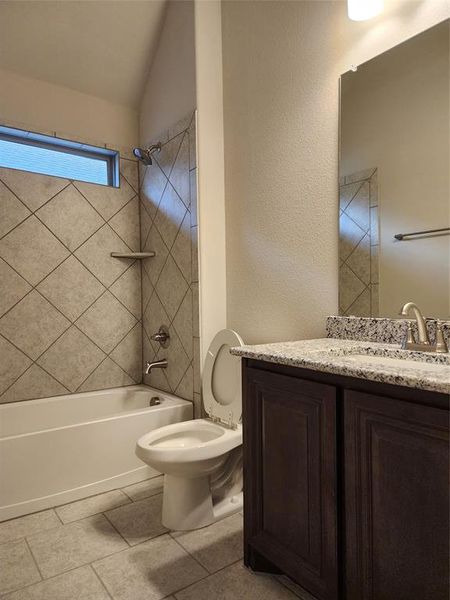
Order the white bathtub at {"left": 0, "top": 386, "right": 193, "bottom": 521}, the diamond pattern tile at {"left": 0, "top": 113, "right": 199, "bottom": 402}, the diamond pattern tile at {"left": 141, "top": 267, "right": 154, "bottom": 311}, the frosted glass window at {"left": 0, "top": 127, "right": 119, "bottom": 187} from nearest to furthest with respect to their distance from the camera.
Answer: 1. the white bathtub at {"left": 0, "top": 386, "right": 193, "bottom": 521}
2. the diamond pattern tile at {"left": 0, "top": 113, "right": 199, "bottom": 402}
3. the frosted glass window at {"left": 0, "top": 127, "right": 119, "bottom": 187}
4. the diamond pattern tile at {"left": 141, "top": 267, "right": 154, "bottom": 311}

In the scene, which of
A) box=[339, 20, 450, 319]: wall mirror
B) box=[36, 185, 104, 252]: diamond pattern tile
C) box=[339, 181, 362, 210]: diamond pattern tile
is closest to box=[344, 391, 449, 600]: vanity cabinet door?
box=[339, 20, 450, 319]: wall mirror

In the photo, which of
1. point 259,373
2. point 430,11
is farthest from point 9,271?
point 430,11

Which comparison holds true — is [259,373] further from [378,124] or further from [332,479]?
[378,124]

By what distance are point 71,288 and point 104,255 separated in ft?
1.08

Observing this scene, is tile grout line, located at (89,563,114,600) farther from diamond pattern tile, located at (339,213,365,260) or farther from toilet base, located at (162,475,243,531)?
diamond pattern tile, located at (339,213,365,260)

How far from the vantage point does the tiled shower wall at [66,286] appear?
8.17 ft

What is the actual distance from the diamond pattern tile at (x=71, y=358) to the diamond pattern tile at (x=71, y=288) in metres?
0.15

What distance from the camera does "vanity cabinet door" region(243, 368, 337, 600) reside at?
3.84 ft

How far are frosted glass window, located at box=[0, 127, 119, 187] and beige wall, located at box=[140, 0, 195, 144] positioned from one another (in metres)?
0.37

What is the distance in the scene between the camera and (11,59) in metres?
2.45

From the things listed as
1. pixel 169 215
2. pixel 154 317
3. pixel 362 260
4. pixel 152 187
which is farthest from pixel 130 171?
pixel 362 260

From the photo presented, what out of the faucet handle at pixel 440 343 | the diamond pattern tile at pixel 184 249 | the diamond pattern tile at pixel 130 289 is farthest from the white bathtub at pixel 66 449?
the faucet handle at pixel 440 343

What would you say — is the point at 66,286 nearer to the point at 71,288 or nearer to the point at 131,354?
the point at 71,288

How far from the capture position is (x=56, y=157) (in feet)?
9.00
